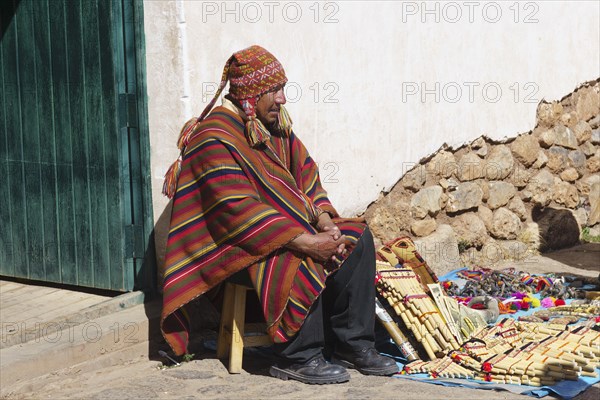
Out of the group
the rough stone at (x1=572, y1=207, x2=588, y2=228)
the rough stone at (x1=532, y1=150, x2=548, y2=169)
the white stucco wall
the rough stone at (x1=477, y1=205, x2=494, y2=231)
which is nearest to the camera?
the white stucco wall

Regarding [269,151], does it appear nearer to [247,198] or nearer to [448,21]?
[247,198]

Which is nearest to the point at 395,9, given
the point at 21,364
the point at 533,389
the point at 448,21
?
the point at 448,21

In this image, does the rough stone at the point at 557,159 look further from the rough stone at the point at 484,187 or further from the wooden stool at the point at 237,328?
the wooden stool at the point at 237,328

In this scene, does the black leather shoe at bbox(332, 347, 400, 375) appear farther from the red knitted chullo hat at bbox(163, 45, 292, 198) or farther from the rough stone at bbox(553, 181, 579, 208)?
the rough stone at bbox(553, 181, 579, 208)

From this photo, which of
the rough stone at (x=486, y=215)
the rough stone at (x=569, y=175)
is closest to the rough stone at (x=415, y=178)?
the rough stone at (x=486, y=215)

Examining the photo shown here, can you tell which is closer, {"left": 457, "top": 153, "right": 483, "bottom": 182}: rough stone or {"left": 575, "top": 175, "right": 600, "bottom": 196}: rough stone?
{"left": 457, "top": 153, "right": 483, "bottom": 182}: rough stone

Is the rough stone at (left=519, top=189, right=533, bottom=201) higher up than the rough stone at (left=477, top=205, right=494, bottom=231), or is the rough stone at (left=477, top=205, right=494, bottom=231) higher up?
the rough stone at (left=519, top=189, right=533, bottom=201)

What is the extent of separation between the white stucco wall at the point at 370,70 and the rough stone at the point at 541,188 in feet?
1.48

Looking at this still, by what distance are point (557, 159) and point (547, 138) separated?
0.90 ft

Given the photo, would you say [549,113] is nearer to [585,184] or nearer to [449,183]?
[585,184]

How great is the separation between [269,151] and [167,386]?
52.0 inches

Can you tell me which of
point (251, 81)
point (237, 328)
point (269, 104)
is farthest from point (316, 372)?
point (251, 81)

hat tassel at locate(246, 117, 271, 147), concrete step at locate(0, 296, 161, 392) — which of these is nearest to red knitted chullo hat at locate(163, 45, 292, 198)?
hat tassel at locate(246, 117, 271, 147)

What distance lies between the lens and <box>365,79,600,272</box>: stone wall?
6984 millimetres
